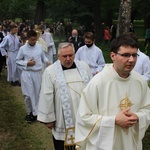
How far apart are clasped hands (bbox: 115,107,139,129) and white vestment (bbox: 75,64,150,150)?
0.19 ft

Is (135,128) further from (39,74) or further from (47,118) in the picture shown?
(39,74)

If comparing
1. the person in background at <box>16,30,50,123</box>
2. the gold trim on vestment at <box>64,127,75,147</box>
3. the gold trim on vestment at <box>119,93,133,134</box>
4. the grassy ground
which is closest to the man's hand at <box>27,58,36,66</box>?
the person in background at <box>16,30,50,123</box>

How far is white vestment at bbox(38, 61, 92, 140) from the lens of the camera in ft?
13.8

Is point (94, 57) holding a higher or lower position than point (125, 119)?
lower

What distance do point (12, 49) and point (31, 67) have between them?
398 cm

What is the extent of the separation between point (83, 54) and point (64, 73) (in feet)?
9.48

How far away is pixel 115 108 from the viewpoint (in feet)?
10.0

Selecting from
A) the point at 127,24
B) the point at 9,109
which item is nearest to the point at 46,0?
the point at 127,24

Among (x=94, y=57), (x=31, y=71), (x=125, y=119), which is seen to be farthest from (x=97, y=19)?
(x=125, y=119)

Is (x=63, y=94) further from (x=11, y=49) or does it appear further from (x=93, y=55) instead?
(x=11, y=49)

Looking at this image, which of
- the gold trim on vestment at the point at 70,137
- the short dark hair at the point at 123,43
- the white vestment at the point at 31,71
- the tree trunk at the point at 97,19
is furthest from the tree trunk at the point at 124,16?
the tree trunk at the point at 97,19

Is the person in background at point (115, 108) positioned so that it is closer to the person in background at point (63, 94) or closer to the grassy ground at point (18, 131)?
the person in background at point (63, 94)

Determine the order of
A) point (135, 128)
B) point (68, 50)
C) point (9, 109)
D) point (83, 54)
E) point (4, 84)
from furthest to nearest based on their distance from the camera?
point (4, 84), point (9, 109), point (83, 54), point (68, 50), point (135, 128)

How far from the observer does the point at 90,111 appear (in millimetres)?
3127
